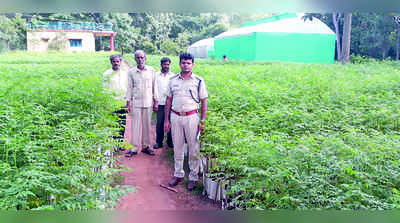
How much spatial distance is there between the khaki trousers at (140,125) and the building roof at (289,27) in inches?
173

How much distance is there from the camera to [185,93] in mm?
3875

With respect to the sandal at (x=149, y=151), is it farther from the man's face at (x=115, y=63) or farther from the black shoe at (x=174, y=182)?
the man's face at (x=115, y=63)

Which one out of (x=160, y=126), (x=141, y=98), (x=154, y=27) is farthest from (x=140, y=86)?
(x=154, y=27)

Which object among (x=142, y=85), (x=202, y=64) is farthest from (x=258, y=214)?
(x=202, y=64)

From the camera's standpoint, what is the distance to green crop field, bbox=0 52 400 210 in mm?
2307

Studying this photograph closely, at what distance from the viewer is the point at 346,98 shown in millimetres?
5500

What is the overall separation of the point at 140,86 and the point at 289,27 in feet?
20.6

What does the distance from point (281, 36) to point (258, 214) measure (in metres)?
8.38

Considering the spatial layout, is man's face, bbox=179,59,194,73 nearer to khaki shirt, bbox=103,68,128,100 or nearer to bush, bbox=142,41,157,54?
khaki shirt, bbox=103,68,128,100

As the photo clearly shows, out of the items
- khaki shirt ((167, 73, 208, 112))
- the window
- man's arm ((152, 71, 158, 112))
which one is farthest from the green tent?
khaki shirt ((167, 73, 208, 112))

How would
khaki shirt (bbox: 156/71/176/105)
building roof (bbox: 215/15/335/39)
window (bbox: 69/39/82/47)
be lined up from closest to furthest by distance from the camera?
khaki shirt (bbox: 156/71/176/105), window (bbox: 69/39/82/47), building roof (bbox: 215/15/335/39)

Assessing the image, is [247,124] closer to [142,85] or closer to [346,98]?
[142,85]

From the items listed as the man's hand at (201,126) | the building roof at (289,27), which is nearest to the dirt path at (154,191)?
the man's hand at (201,126)

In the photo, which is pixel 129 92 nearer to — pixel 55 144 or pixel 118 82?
pixel 118 82
